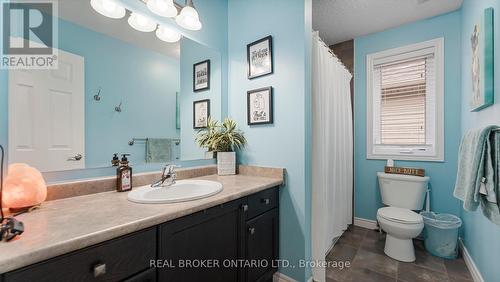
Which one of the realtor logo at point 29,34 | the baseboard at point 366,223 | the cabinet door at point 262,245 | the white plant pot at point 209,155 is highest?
the realtor logo at point 29,34

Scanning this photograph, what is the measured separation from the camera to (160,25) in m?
1.42

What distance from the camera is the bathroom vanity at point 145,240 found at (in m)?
0.58

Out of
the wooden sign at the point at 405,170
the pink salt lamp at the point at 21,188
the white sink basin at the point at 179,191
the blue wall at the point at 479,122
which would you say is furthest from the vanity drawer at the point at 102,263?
the wooden sign at the point at 405,170

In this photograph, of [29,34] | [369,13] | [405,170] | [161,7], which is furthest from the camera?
[405,170]

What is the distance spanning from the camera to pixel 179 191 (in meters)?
1.34

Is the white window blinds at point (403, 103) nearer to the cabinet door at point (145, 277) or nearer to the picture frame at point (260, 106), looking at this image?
the picture frame at point (260, 106)

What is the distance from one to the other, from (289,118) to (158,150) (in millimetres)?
949

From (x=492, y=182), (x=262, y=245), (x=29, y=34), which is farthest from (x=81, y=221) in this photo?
(x=492, y=182)

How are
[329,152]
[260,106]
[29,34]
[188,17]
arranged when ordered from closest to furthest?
[29,34]
[188,17]
[260,106]
[329,152]

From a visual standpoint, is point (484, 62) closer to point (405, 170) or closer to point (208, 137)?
point (405, 170)

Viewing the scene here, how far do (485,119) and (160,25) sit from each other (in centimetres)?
228

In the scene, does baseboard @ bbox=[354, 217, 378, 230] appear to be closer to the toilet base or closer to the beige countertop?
the toilet base

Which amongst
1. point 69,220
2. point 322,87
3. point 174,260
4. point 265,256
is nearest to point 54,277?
point 69,220

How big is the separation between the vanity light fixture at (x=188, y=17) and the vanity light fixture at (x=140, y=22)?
7.1 inches
